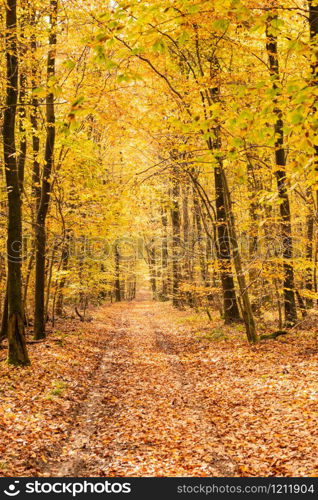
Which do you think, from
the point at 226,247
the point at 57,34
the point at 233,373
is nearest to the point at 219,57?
the point at 57,34

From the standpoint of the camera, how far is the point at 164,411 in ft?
28.2

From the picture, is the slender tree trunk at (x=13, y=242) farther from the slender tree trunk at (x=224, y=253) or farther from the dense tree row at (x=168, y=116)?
the slender tree trunk at (x=224, y=253)

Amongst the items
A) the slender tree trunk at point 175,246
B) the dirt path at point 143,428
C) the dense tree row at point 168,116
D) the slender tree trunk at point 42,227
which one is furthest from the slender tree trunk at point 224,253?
the slender tree trunk at point 175,246

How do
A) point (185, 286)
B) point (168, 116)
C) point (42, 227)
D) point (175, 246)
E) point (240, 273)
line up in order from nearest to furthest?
point (168, 116), point (240, 273), point (42, 227), point (185, 286), point (175, 246)

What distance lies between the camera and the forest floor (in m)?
6.13

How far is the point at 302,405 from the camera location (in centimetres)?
780

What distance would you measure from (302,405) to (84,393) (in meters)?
5.28

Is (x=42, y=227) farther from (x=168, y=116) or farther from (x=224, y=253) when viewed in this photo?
(x=224, y=253)

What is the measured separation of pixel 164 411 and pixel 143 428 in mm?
1009

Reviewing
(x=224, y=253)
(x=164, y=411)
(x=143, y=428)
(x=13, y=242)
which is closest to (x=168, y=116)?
(x=13, y=242)

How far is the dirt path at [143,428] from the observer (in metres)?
6.08

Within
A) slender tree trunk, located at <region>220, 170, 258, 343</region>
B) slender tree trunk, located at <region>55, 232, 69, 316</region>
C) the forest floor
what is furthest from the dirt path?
slender tree trunk, located at <region>55, 232, 69, 316</region>

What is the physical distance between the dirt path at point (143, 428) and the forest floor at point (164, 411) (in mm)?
19
